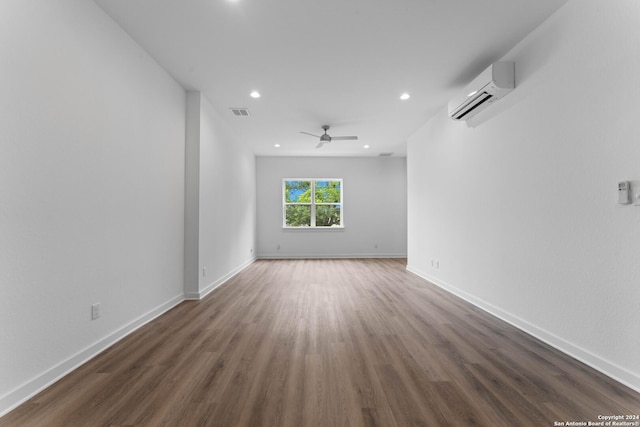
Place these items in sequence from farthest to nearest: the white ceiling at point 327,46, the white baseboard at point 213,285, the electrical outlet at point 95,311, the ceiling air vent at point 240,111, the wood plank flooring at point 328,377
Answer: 1. the ceiling air vent at point 240,111
2. the white baseboard at point 213,285
3. the white ceiling at point 327,46
4. the electrical outlet at point 95,311
5. the wood plank flooring at point 328,377

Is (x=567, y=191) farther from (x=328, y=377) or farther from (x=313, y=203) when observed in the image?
(x=313, y=203)

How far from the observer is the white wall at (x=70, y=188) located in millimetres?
1633

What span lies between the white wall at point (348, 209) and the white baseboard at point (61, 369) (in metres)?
5.19

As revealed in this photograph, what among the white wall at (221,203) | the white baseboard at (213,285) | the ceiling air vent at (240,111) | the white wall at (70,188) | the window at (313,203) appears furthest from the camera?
the window at (313,203)

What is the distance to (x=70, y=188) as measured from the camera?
2.01 metres

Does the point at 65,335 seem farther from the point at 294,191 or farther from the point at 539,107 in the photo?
the point at 294,191

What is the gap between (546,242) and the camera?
2482 millimetres

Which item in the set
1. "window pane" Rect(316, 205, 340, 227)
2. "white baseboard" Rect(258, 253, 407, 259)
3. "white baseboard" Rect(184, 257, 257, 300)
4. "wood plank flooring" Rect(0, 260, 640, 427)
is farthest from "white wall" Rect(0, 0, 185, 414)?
"window pane" Rect(316, 205, 340, 227)

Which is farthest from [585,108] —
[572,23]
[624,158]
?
[572,23]

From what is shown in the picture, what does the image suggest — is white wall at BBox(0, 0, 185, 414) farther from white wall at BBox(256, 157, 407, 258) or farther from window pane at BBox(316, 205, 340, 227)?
window pane at BBox(316, 205, 340, 227)

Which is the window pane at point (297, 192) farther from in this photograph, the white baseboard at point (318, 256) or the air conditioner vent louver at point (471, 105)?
the air conditioner vent louver at point (471, 105)

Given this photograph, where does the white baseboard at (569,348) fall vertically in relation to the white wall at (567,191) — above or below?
below

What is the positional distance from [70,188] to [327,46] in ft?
8.15

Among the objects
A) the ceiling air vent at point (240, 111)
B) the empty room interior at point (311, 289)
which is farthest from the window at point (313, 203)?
the empty room interior at point (311, 289)
